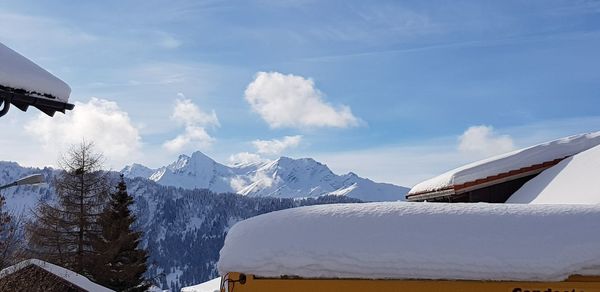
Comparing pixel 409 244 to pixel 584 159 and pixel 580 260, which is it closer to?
pixel 580 260

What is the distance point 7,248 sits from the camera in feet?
52.0

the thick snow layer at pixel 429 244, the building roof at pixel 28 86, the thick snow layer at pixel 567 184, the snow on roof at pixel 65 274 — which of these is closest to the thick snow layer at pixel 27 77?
the building roof at pixel 28 86

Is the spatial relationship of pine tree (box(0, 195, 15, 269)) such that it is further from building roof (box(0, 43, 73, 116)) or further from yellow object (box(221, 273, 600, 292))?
yellow object (box(221, 273, 600, 292))

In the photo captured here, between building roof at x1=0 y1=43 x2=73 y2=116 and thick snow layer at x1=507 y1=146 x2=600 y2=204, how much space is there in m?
5.38

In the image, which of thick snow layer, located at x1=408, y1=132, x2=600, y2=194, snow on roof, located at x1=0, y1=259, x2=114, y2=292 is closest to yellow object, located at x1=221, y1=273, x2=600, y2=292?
thick snow layer, located at x1=408, y1=132, x2=600, y2=194

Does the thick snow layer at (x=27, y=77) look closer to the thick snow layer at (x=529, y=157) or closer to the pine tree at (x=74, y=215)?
the thick snow layer at (x=529, y=157)

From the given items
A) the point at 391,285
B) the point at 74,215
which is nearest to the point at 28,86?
the point at 391,285

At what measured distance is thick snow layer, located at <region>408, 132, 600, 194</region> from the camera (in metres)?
10.6

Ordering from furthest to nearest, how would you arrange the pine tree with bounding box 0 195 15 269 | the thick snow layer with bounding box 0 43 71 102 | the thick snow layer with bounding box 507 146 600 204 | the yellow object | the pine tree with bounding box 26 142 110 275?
1. the pine tree with bounding box 26 142 110 275
2. the pine tree with bounding box 0 195 15 269
3. the thick snow layer with bounding box 507 146 600 204
4. the thick snow layer with bounding box 0 43 71 102
5. the yellow object

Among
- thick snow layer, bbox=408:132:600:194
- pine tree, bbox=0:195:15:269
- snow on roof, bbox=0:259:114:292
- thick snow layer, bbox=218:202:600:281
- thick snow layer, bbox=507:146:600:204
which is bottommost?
snow on roof, bbox=0:259:114:292

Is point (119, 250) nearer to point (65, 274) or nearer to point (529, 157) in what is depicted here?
point (65, 274)

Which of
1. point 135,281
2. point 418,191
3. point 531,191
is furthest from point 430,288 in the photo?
point 135,281

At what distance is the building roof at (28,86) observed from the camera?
5223 mm

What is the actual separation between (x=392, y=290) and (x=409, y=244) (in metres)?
0.26
